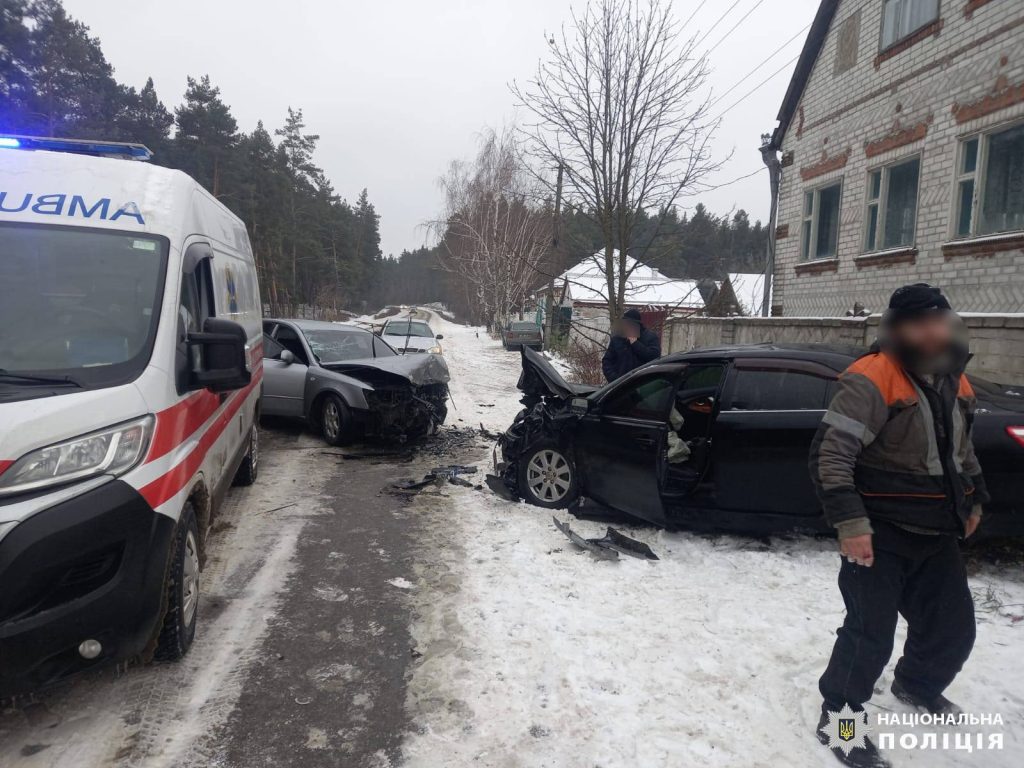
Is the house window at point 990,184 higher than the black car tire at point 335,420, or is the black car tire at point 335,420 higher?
the house window at point 990,184

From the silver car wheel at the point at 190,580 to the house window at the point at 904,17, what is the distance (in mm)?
12547

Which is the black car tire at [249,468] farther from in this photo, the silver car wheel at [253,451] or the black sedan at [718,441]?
the black sedan at [718,441]

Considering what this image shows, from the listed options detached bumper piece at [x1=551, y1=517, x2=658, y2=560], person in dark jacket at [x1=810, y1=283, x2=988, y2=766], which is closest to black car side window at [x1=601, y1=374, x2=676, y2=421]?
detached bumper piece at [x1=551, y1=517, x2=658, y2=560]

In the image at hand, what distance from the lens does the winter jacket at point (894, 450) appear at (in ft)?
8.32

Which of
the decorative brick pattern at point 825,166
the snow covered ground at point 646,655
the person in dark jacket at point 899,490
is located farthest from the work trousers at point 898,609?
the decorative brick pattern at point 825,166

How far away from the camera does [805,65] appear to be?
1366 centimetres

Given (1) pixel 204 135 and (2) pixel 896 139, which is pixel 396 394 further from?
(1) pixel 204 135

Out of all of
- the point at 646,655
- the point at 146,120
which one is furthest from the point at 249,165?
the point at 646,655

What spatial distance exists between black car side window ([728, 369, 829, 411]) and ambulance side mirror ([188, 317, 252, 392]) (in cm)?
341

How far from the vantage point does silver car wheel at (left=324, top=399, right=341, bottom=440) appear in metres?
8.34

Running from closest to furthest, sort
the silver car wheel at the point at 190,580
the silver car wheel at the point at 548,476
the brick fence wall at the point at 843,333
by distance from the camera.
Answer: the silver car wheel at the point at 190,580 → the silver car wheel at the point at 548,476 → the brick fence wall at the point at 843,333

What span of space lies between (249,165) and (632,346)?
1528 inches

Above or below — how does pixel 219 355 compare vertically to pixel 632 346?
above

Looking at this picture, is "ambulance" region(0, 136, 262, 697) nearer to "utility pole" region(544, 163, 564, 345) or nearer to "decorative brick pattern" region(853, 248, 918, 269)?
"decorative brick pattern" region(853, 248, 918, 269)
